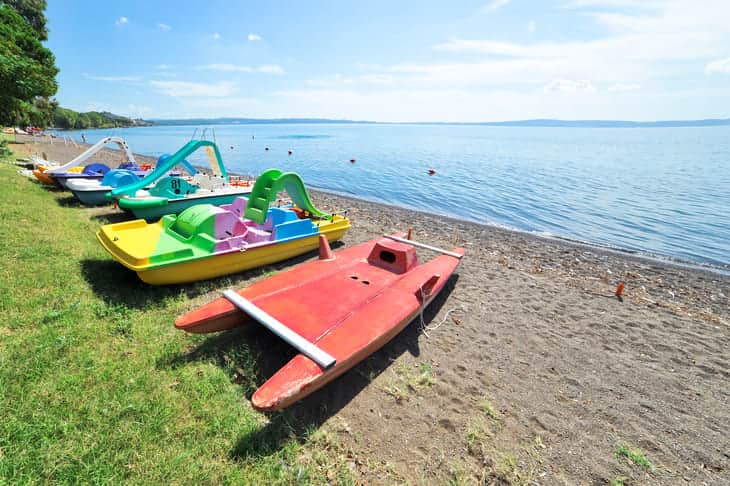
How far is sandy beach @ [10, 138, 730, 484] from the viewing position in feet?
12.1

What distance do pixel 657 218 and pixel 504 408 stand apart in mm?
22847

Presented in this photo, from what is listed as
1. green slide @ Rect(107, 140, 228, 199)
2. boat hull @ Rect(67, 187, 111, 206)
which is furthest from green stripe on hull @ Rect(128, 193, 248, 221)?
boat hull @ Rect(67, 187, 111, 206)

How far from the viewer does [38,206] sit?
33.3 feet

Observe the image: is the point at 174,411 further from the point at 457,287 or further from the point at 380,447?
the point at 457,287

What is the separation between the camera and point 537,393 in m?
4.79

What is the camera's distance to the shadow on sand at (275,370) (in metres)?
3.61

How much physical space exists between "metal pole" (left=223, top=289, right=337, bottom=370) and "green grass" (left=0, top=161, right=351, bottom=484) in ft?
2.39

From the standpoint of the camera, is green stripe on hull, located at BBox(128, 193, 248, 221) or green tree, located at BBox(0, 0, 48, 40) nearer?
green stripe on hull, located at BBox(128, 193, 248, 221)

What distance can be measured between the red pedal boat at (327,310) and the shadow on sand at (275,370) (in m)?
0.36

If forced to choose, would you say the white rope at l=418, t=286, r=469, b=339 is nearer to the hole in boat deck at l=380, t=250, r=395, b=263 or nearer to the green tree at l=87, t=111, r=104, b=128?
the hole in boat deck at l=380, t=250, r=395, b=263

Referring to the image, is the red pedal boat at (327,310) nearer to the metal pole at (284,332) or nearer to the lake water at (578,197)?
the metal pole at (284,332)

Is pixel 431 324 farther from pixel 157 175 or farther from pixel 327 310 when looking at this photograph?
pixel 157 175

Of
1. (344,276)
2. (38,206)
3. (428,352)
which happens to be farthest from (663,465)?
(38,206)

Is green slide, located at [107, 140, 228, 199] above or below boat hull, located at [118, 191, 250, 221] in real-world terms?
above
